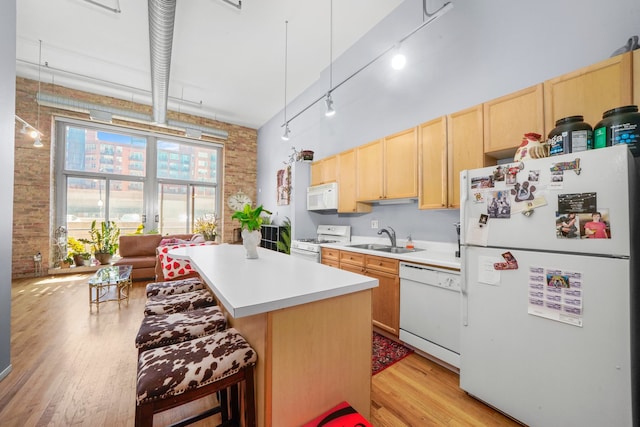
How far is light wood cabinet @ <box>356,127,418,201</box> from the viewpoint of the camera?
105 inches

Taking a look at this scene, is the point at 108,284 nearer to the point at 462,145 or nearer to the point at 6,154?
the point at 6,154

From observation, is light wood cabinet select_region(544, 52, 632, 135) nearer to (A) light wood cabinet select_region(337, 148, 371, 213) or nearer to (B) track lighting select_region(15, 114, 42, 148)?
(A) light wood cabinet select_region(337, 148, 371, 213)

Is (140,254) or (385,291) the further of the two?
(140,254)

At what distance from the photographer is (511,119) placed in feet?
6.31

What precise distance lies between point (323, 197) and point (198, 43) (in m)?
3.01

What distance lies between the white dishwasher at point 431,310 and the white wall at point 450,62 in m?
0.72

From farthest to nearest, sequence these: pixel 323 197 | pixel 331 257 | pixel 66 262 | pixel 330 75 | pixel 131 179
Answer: pixel 131 179
pixel 66 262
pixel 330 75
pixel 323 197
pixel 331 257

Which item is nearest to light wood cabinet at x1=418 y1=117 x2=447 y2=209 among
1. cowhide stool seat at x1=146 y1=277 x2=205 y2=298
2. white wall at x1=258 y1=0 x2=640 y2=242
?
white wall at x1=258 y1=0 x2=640 y2=242

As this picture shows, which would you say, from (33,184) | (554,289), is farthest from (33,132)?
(554,289)

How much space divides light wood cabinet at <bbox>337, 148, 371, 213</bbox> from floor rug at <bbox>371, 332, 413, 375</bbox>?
1.67 metres

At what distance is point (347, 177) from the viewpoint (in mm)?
3613

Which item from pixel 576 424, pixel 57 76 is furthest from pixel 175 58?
pixel 576 424

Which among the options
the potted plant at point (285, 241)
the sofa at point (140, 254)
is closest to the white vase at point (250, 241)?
the potted plant at point (285, 241)

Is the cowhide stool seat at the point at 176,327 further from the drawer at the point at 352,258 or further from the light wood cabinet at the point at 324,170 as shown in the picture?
the light wood cabinet at the point at 324,170
